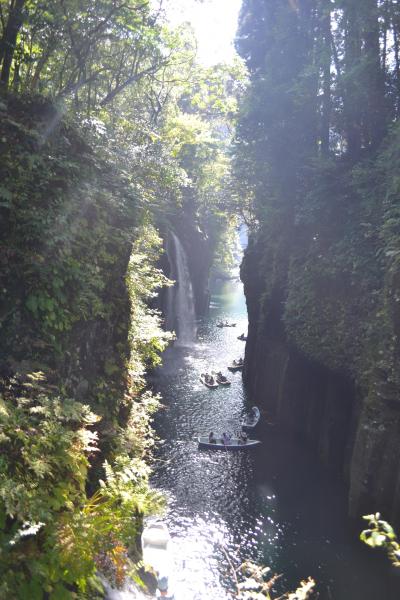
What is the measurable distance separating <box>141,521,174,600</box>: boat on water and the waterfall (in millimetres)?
29576

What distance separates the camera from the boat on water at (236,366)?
38.1m

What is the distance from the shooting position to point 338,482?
67.8 ft

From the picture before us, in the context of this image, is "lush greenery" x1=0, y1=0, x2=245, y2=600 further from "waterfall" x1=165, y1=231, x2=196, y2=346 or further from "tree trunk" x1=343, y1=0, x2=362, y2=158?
"waterfall" x1=165, y1=231, x2=196, y2=346

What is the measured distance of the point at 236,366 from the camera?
38.4 m

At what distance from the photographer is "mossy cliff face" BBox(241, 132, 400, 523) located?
50.8 ft

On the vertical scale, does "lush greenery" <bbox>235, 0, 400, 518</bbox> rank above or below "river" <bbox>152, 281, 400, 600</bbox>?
above

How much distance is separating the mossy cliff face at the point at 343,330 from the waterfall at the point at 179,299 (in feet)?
51.6

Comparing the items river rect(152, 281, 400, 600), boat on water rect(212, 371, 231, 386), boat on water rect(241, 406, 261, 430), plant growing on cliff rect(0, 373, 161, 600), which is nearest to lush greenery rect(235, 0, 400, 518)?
river rect(152, 281, 400, 600)

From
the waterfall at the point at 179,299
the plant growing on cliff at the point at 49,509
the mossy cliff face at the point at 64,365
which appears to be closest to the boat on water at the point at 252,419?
the mossy cliff face at the point at 64,365

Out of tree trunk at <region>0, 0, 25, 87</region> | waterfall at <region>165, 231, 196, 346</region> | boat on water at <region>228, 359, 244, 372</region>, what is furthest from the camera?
waterfall at <region>165, 231, 196, 346</region>

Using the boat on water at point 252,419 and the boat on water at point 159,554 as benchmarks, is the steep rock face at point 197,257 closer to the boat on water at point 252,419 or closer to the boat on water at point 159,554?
the boat on water at point 252,419

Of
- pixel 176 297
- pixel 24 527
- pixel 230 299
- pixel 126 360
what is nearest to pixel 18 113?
pixel 126 360

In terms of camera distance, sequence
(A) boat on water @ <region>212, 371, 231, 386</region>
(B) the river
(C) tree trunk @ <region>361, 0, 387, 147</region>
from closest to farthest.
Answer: (B) the river < (C) tree trunk @ <region>361, 0, 387, 147</region> < (A) boat on water @ <region>212, 371, 231, 386</region>

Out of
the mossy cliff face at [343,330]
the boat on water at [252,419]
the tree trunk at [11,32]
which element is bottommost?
the boat on water at [252,419]
